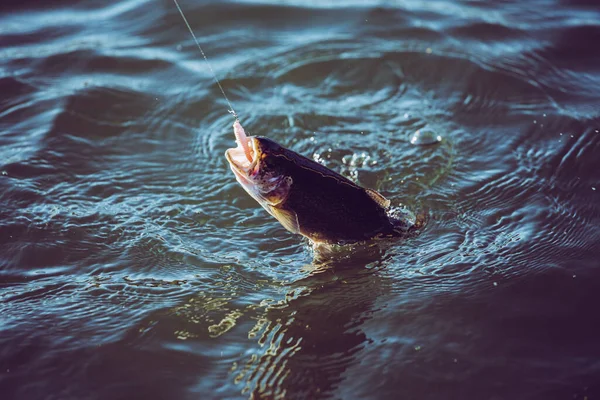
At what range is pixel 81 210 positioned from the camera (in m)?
4.97

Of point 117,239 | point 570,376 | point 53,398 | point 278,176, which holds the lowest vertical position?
point 570,376

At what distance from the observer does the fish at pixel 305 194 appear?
12.7 ft

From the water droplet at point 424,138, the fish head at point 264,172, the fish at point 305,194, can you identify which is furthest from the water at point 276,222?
the fish head at point 264,172

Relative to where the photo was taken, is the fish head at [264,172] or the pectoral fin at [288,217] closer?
the fish head at [264,172]

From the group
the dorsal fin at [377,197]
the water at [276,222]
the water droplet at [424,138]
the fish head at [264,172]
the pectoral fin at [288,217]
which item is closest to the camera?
the water at [276,222]

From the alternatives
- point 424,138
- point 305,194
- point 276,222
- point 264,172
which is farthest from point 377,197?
point 424,138

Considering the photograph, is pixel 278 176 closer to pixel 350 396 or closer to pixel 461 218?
pixel 350 396

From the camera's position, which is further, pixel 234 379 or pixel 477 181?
pixel 477 181

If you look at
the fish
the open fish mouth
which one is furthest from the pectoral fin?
the open fish mouth

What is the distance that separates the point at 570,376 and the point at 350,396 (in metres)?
1.19

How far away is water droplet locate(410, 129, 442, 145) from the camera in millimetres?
5754

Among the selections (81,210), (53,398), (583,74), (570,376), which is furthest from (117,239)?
(583,74)

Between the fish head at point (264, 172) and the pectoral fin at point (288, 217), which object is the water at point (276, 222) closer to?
the pectoral fin at point (288, 217)

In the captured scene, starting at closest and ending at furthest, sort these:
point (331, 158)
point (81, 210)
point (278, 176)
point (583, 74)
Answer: point (278, 176), point (81, 210), point (331, 158), point (583, 74)
